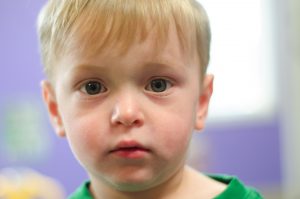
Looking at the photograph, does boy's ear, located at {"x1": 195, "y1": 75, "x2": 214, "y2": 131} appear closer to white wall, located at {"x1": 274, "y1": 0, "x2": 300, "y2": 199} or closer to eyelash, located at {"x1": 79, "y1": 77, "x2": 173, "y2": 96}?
eyelash, located at {"x1": 79, "y1": 77, "x2": 173, "y2": 96}

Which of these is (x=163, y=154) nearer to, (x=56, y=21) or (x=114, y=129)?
(x=114, y=129)

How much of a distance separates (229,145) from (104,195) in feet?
4.60

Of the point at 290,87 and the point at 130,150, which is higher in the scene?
the point at 290,87

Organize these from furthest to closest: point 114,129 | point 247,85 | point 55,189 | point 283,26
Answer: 1. point 247,85
2. point 283,26
3. point 55,189
4. point 114,129

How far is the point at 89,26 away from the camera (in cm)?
76

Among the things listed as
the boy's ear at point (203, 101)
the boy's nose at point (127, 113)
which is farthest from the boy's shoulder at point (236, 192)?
the boy's nose at point (127, 113)

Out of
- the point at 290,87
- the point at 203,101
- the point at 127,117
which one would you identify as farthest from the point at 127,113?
the point at 290,87

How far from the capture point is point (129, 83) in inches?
29.3

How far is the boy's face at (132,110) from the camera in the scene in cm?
73

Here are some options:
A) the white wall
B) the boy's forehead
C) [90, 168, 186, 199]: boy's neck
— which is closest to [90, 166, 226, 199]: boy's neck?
[90, 168, 186, 199]: boy's neck

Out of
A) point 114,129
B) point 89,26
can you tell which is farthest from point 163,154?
point 89,26

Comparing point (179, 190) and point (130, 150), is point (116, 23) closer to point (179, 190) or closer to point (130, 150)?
point (130, 150)

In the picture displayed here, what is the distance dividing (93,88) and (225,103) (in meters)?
1.50

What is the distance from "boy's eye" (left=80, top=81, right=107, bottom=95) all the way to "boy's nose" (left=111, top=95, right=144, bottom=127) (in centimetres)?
4
